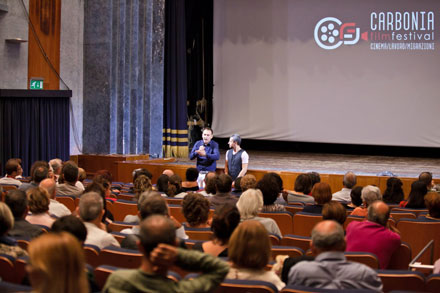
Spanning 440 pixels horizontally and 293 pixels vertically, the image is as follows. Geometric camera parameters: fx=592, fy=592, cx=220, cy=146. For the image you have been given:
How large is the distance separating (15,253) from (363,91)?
10181mm

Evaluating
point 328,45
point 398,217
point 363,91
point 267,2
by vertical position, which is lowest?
point 398,217

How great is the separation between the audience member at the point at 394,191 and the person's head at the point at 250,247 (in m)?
4.45

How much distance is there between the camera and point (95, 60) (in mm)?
11594

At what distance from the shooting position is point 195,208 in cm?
422

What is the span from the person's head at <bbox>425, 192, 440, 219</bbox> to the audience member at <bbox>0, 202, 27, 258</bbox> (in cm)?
321

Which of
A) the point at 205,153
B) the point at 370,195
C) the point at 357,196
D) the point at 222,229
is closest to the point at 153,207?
the point at 222,229

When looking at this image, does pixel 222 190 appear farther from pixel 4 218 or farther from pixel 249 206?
pixel 4 218

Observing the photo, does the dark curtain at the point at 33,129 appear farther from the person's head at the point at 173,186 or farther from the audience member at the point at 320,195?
the audience member at the point at 320,195

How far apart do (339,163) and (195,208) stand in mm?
7517

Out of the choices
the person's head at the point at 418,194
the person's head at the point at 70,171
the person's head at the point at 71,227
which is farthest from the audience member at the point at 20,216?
the person's head at the point at 418,194

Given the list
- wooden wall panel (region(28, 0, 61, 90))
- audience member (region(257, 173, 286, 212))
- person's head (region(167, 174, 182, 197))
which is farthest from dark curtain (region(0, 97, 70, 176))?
audience member (region(257, 173, 286, 212))

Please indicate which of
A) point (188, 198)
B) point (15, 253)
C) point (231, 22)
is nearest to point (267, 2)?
point (231, 22)

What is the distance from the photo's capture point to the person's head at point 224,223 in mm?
3252

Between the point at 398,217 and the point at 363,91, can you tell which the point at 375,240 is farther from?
the point at 363,91
